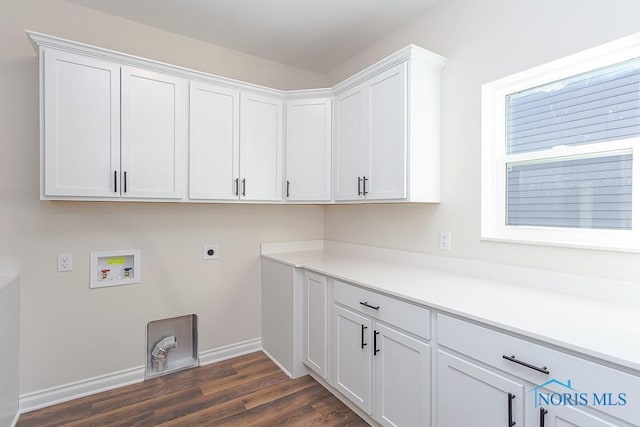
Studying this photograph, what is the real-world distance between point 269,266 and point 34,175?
5.73 feet

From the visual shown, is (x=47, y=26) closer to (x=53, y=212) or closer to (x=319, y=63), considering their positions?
(x=53, y=212)

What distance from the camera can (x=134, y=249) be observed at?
7.98 feet

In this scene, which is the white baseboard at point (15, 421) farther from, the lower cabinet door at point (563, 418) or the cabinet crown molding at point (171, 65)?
the lower cabinet door at point (563, 418)

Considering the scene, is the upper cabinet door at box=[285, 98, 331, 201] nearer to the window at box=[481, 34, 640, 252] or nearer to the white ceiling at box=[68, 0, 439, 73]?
the white ceiling at box=[68, 0, 439, 73]

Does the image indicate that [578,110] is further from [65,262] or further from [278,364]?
[65,262]

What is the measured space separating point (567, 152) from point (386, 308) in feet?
4.11

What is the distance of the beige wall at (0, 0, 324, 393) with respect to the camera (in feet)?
6.77

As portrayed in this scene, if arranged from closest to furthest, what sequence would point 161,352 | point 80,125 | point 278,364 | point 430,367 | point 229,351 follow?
point 430,367 < point 80,125 < point 161,352 < point 278,364 < point 229,351

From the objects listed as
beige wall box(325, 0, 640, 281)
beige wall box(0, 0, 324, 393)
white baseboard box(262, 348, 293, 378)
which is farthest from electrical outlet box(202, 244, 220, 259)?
beige wall box(325, 0, 640, 281)

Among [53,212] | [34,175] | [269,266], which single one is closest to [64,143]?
[34,175]

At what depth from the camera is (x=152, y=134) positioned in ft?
7.17

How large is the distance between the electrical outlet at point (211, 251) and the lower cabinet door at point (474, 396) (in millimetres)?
1970

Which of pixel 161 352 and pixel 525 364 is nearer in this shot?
pixel 525 364

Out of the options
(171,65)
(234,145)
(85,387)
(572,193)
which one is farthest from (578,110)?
(85,387)
